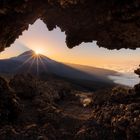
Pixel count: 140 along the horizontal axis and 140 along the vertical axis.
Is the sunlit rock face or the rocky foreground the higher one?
the sunlit rock face

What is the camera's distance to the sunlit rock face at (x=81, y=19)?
12609mm

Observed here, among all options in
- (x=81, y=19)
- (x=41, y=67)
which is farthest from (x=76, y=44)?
(x=41, y=67)

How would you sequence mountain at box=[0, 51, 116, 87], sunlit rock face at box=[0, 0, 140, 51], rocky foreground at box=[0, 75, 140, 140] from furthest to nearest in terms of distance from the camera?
mountain at box=[0, 51, 116, 87]
sunlit rock face at box=[0, 0, 140, 51]
rocky foreground at box=[0, 75, 140, 140]

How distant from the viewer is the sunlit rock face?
12609 millimetres

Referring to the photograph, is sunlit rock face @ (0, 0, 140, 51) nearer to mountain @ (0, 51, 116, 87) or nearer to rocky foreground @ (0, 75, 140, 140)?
rocky foreground @ (0, 75, 140, 140)

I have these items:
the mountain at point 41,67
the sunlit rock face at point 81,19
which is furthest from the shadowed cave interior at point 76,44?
the mountain at point 41,67

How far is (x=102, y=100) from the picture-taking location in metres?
18.0

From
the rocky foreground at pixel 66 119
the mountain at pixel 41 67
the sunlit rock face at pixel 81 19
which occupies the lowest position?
the rocky foreground at pixel 66 119

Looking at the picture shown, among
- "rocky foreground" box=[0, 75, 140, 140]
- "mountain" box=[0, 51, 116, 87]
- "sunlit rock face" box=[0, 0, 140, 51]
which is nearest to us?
"rocky foreground" box=[0, 75, 140, 140]

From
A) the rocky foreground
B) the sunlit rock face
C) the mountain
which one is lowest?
the rocky foreground

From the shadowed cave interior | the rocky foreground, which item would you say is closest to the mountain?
the rocky foreground

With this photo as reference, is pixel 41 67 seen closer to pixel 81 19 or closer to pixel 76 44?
pixel 76 44

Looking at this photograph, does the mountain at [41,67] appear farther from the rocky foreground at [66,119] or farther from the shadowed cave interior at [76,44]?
the shadowed cave interior at [76,44]

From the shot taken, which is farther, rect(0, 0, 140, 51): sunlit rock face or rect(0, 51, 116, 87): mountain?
rect(0, 51, 116, 87): mountain
